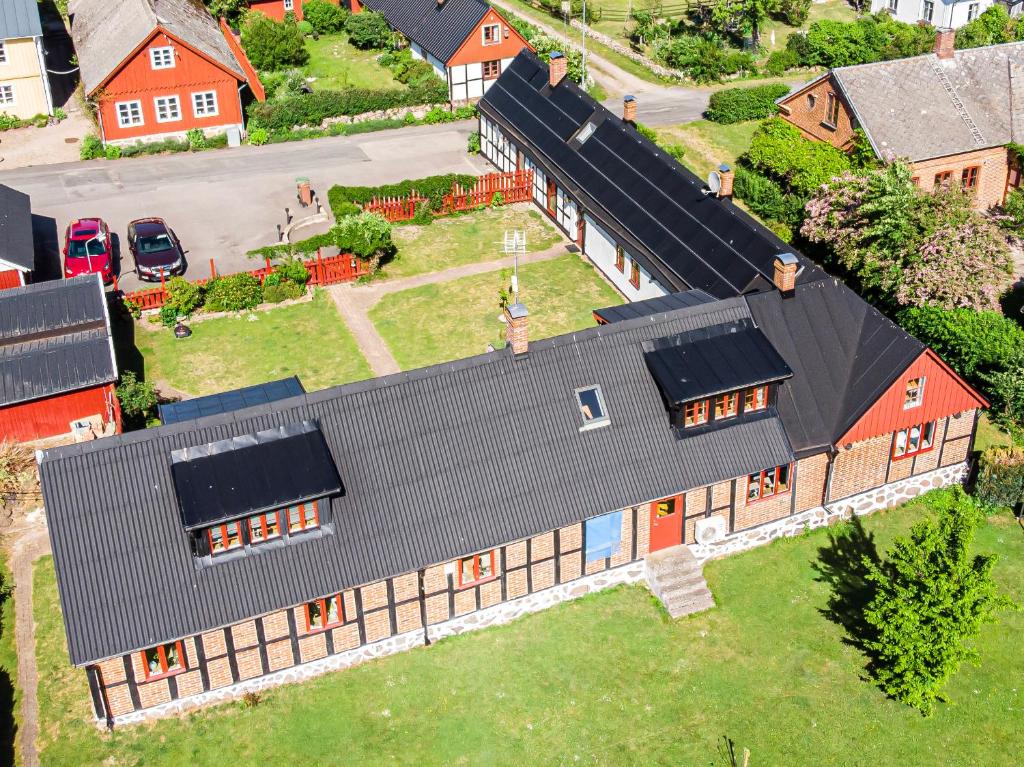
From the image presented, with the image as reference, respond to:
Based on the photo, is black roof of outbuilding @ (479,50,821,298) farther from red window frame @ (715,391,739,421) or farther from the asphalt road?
red window frame @ (715,391,739,421)

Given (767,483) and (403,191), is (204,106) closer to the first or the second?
(403,191)

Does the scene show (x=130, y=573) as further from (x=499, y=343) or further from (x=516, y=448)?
(x=499, y=343)

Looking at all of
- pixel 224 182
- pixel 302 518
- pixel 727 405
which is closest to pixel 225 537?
pixel 302 518

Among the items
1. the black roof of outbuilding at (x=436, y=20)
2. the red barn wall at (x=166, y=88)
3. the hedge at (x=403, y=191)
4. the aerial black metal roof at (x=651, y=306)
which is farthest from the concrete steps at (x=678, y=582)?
the black roof of outbuilding at (x=436, y=20)

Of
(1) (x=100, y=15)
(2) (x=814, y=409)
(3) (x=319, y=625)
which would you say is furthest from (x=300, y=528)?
(1) (x=100, y=15)

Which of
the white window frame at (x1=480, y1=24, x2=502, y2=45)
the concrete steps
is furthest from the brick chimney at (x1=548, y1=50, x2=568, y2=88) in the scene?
the concrete steps

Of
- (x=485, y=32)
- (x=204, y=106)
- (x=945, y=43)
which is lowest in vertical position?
(x=204, y=106)
